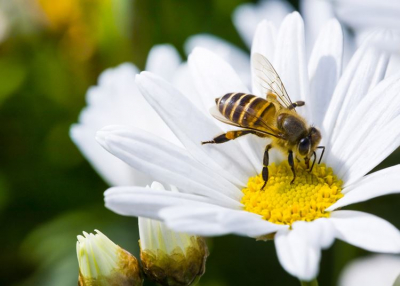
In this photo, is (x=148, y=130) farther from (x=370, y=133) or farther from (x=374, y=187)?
(x=374, y=187)

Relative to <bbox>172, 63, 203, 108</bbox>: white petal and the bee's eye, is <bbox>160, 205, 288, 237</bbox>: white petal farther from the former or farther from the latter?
<bbox>172, 63, 203, 108</bbox>: white petal

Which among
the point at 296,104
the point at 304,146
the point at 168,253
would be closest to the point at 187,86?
the point at 296,104

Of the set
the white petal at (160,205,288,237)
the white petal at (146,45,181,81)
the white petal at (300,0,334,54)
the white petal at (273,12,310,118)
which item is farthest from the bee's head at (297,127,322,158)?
the white petal at (300,0,334,54)

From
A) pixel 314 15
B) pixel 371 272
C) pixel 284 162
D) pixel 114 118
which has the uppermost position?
pixel 314 15

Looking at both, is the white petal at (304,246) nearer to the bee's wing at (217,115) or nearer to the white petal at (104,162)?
the bee's wing at (217,115)

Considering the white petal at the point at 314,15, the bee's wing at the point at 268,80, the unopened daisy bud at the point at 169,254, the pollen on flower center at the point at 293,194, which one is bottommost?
the unopened daisy bud at the point at 169,254

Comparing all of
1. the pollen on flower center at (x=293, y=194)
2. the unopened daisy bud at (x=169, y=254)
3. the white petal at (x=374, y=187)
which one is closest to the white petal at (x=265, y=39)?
the pollen on flower center at (x=293, y=194)
